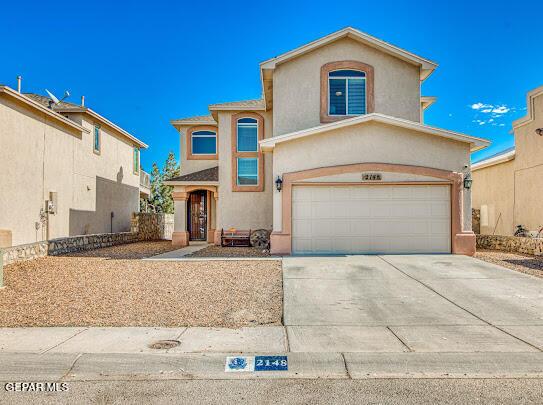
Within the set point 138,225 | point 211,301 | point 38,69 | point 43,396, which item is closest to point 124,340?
point 43,396

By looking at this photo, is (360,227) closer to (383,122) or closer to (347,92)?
(383,122)

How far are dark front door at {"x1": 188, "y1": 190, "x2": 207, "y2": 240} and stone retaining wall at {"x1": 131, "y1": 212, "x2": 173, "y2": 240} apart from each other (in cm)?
464

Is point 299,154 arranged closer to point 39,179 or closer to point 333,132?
point 333,132

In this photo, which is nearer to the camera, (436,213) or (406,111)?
(436,213)

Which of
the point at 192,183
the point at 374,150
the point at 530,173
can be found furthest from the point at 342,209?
the point at 530,173

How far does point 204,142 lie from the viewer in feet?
73.2

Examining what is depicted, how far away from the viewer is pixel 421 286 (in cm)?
955

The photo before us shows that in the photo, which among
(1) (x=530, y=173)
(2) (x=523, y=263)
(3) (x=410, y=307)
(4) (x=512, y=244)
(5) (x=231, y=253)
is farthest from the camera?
(1) (x=530, y=173)

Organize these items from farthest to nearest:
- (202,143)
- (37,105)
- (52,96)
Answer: (202,143) → (52,96) → (37,105)

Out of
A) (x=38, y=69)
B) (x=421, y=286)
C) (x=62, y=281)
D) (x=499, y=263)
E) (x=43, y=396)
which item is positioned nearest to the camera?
(x=43, y=396)

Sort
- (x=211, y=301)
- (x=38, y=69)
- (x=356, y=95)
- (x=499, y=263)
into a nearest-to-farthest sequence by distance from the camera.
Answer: (x=211, y=301)
(x=499, y=263)
(x=356, y=95)
(x=38, y=69)

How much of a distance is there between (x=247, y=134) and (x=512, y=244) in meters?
12.4

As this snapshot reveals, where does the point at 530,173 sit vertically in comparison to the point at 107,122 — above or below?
below

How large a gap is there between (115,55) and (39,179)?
15.7 metres
